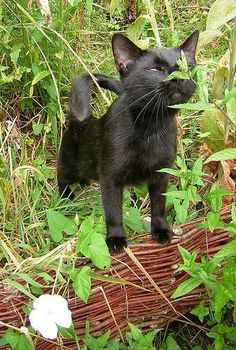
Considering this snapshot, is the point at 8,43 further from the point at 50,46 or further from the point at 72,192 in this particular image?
the point at 72,192

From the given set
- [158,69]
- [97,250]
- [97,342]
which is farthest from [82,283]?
[158,69]

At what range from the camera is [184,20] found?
3.50 m

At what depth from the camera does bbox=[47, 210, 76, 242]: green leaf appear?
1929 mm

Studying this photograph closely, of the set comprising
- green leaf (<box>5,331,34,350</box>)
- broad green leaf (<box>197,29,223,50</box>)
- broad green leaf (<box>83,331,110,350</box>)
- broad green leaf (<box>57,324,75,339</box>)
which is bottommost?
broad green leaf (<box>83,331,110,350</box>)

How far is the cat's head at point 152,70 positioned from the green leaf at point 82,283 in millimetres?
530

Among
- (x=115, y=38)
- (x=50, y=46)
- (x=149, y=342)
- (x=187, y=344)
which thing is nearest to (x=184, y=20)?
(x=50, y=46)

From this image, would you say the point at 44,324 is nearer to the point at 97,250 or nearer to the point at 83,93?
the point at 97,250

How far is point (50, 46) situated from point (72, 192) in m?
0.60

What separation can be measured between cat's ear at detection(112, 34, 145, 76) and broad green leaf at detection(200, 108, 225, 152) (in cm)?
40

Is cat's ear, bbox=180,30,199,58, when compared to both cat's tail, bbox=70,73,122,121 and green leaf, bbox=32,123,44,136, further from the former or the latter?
green leaf, bbox=32,123,44,136

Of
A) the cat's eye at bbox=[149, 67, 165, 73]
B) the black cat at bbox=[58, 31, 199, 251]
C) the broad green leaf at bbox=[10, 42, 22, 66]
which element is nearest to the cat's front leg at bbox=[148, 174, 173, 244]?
the black cat at bbox=[58, 31, 199, 251]

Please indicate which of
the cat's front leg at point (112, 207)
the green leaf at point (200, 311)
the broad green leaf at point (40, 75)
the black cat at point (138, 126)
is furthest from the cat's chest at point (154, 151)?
the broad green leaf at point (40, 75)

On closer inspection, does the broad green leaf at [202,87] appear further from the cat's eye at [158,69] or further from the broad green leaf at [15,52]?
the broad green leaf at [15,52]

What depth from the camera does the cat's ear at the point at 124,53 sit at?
190 cm
